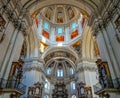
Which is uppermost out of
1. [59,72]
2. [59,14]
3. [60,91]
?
[59,14]

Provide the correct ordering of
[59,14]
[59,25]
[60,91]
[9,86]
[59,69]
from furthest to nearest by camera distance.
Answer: [59,69], [59,14], [59,25], [60,91], [9,86]

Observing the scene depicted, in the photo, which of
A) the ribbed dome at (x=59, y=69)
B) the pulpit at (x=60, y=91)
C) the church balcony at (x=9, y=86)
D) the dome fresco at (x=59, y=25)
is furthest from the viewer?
the ribbed dome at (x=59, y=69)

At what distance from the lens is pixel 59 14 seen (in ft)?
85.5

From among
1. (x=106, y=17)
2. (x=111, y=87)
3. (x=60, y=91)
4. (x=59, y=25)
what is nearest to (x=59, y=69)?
(x=60, y=91)

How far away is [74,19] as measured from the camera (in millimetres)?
24469

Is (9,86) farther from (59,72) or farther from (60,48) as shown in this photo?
(59,72)

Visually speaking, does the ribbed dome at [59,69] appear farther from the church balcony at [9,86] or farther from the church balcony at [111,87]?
the church balcony at [111,87]

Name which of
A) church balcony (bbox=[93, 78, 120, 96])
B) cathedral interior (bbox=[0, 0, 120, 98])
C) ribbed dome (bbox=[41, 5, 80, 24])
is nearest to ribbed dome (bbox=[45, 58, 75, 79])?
cathedral interior (bbox=[0, 0, 120, 98])

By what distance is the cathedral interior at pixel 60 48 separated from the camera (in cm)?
899

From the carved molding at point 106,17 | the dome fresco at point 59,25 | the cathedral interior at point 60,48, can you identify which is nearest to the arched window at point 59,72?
the cathedral interior at point 60,48

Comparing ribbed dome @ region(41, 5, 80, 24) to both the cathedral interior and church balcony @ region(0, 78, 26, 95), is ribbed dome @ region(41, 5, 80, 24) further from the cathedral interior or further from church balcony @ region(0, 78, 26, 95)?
church balcony @ region(0, 78, 26, 95)

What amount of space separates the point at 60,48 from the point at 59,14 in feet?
23.7

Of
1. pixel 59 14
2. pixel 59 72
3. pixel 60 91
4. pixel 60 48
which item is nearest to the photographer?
pixel 60 48

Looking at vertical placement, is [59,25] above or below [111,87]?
above
